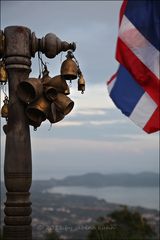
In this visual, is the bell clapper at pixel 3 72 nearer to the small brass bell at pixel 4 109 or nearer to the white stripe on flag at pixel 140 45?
the small brass bell at pixel 4 109

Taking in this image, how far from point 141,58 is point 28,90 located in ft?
18.8

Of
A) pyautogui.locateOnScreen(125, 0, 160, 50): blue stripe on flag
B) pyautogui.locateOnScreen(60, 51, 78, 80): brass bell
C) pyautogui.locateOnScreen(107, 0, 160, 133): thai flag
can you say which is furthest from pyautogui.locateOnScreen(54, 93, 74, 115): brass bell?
pyautogui.locateOnScreen(125, 0, 160, 50): blue stripe on flag

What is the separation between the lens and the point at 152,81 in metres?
9.99

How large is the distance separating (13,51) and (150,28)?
5841mm

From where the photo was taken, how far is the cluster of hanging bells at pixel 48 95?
4.67 meters

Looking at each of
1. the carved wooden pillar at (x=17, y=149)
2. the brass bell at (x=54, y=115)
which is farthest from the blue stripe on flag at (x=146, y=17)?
the carved wooden pillar at (x=17, y=149)

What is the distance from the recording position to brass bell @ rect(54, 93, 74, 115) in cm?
492

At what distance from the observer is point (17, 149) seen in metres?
4.61

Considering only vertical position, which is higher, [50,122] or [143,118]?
[50,122]

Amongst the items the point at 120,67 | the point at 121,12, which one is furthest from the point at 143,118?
the point at 121,12

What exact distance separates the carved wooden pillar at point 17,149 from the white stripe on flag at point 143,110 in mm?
5513

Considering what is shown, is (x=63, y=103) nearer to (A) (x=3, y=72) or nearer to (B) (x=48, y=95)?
(B) (x=48, y=95)

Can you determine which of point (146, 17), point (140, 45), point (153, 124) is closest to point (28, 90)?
point (153, 124)

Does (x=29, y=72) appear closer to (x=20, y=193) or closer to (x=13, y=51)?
(x=13, y=51)
